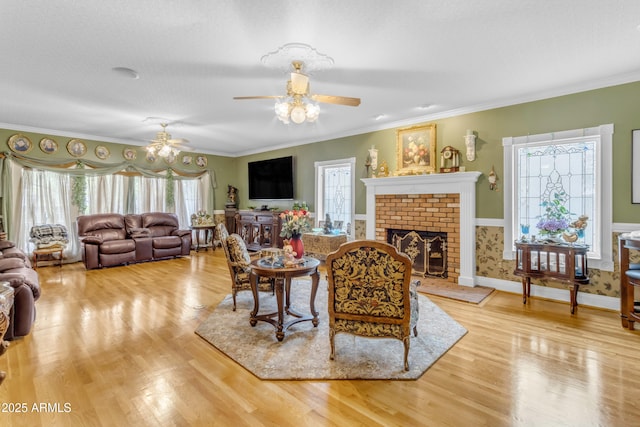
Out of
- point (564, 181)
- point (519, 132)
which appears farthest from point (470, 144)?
point (564, 181)

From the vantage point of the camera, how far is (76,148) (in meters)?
6.67

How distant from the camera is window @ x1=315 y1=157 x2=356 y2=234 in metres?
6.41

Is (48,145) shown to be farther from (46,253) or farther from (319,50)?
(319,50)

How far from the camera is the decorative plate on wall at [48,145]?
6.26 m

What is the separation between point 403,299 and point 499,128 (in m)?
3.46

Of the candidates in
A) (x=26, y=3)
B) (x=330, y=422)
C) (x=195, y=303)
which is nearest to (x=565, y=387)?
(x=330, y=422)

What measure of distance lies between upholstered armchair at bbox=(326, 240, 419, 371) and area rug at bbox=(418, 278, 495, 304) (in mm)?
2109

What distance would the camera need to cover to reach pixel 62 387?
7.29 ft

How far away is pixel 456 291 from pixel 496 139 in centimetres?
227

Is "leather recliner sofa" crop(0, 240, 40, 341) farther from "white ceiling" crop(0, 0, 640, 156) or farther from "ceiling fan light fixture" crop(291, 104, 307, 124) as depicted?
"ceiling fan light fixture" crop(291, 104, 307, 124)

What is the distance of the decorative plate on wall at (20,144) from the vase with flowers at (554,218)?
8.82 m

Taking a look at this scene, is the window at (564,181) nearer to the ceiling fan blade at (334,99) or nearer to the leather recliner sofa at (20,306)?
the ceiling fan blade at (334,99)

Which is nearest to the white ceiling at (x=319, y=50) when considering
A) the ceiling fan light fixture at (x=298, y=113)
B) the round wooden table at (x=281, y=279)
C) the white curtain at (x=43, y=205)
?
the ceiling fan light fixture at (x=298, y=113)

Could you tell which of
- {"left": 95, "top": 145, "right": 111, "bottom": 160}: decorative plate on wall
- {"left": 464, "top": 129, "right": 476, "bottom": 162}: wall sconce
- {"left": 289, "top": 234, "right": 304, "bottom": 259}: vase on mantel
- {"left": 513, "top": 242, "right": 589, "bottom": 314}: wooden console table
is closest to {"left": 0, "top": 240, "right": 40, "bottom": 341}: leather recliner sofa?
{"left": 289, "top": 234, "right": 304, "bottom": 259}: vase on mantel
